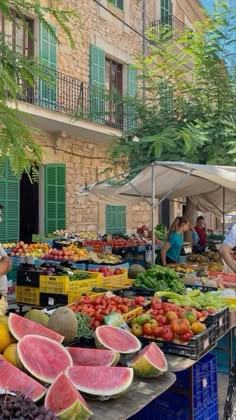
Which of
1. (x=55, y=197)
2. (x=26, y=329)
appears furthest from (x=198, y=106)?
(x=26, y=329)

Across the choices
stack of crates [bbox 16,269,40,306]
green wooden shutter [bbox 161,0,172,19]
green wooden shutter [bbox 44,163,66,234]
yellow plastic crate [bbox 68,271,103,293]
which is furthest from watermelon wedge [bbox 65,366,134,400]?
green wooden shutter [bbox 161,0,172,19]

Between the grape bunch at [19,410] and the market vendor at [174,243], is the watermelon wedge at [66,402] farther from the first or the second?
the market vendor at [174,243]

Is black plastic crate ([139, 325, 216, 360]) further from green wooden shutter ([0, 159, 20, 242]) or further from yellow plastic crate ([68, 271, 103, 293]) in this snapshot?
green wooden shutter ([0, 159, 20, 242])

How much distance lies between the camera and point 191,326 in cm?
336

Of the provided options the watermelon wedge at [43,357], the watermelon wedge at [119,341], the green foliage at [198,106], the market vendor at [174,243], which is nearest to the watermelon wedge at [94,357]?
the watermelon wedge at [43,357]

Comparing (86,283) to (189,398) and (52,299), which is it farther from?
(189,398)

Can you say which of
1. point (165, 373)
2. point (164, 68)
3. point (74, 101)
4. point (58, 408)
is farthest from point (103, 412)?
point (74, 101)

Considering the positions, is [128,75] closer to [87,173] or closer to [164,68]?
[87,173]

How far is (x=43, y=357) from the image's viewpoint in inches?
96.7

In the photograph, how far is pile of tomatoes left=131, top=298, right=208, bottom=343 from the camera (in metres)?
3.24

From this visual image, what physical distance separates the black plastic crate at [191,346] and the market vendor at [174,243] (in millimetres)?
4134

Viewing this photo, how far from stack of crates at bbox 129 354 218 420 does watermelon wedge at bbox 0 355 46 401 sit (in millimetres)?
1398

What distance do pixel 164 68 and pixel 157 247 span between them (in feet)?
13.6

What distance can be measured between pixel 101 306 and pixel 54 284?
2.05 meters
